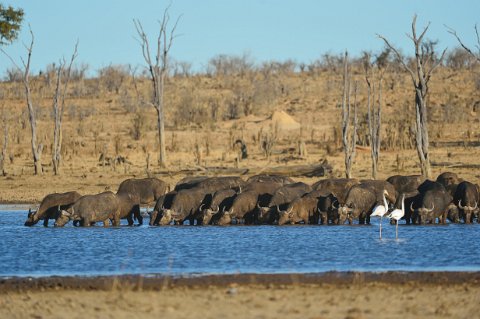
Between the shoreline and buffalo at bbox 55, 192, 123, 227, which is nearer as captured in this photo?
the shoreline

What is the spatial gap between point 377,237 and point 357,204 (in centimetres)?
343

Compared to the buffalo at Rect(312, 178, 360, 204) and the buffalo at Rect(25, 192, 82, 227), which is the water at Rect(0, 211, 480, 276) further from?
the buffalo at Rect(312, 178, 360, 204)

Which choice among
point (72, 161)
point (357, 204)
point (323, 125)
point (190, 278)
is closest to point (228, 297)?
point (190, 278)

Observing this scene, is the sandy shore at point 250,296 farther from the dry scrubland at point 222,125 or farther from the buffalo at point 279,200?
the dry scrubland at point 222,125

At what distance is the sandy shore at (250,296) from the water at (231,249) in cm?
121

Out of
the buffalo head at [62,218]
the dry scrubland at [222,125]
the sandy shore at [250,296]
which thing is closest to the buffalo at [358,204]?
the buffalo head at [62,218]

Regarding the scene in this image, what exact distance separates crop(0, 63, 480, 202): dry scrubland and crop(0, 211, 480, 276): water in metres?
10.1

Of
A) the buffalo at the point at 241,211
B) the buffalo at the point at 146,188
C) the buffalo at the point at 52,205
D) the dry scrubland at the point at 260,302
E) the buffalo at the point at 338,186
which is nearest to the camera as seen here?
the dry scrubland at the point at 260,302

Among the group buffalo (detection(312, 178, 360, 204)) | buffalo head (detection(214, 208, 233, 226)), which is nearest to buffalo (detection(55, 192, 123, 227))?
buffalo head (detection(214, 208, 233, 226))

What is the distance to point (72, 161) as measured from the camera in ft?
130

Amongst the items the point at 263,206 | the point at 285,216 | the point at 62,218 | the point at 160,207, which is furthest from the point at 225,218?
the point at 62,218

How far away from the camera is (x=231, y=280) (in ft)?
44.0

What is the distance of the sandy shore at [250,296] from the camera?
10820mm

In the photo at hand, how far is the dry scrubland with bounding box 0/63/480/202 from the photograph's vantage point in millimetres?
35281
